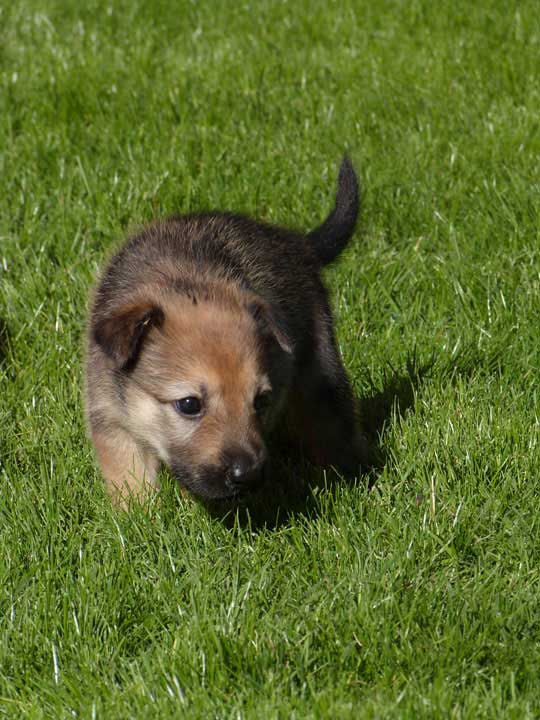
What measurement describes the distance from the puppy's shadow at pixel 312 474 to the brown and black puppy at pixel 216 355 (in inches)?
→ 3.8

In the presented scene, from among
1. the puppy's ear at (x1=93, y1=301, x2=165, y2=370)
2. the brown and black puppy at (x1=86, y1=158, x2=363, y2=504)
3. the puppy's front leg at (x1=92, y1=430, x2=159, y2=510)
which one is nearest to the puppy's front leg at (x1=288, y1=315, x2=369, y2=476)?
the brown and black puppy at (x1=86, y1=158, x2=363, y2=504)

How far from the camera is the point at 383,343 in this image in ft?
16.9

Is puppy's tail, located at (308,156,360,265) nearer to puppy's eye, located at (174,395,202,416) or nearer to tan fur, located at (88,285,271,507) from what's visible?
tan fur, located at (88,285,271,507)

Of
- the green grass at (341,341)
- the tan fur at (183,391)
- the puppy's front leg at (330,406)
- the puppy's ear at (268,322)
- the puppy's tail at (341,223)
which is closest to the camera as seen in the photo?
the green grass at (341,341)

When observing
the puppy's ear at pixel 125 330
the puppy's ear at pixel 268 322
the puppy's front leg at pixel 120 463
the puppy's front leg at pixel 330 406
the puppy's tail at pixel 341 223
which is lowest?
the puppy's front leg at pixel 120 463

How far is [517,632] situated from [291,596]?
27.8 inches

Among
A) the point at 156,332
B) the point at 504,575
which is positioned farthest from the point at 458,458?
the point at 156,332

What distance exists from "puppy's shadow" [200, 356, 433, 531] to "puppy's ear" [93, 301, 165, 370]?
0.63 metres

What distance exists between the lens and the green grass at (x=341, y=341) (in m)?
3.35

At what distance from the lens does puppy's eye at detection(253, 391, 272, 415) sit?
396 cm

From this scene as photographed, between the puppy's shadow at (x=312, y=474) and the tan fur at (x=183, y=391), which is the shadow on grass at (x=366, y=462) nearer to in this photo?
the puppy's shadow at (x=312, y=474)

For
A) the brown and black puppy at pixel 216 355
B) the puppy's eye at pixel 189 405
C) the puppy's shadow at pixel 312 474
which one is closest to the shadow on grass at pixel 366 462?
the puppy's shadow at pixel 312 474

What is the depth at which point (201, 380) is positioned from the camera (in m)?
3.87

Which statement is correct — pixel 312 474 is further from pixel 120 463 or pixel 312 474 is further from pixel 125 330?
pixel 125 330
